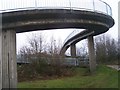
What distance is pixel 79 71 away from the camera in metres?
36.2

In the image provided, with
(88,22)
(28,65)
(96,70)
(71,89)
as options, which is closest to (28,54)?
(28,65)

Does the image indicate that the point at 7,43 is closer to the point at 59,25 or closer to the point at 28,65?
the point at 59,25

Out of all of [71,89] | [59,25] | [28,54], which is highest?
[59,25]

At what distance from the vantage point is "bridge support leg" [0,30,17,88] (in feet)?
69.9

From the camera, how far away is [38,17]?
21.8 metres

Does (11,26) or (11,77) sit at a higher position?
(11,26)

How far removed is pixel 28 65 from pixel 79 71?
671cm

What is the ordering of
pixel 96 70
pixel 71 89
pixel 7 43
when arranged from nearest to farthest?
pixel 71 89 < pixel 7 43 < pixel 96 70

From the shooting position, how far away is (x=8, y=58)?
21594 millimetres

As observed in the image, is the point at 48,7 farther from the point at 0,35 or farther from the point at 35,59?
the point at 35,59

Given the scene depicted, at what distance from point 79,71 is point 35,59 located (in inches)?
240

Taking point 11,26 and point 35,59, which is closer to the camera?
point 11,26

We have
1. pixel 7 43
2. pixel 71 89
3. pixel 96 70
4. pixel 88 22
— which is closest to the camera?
pixel 71 89

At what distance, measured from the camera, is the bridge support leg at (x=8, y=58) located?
2130 centimetres
